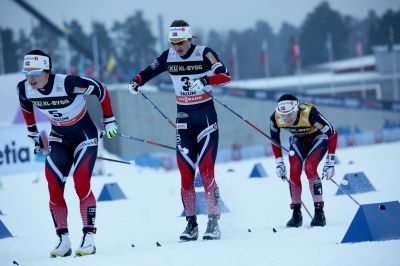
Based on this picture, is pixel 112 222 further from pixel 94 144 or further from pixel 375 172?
pixel 375 172

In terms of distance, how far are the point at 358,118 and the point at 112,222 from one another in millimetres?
43886

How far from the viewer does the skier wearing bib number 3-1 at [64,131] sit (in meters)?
9.35

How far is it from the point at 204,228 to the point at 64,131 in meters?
2.65

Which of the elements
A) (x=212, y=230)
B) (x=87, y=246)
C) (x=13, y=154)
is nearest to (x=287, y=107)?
(x=212, y=230)

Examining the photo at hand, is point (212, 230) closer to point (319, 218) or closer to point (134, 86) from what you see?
point (319, 218)

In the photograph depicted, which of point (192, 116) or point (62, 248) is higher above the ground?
point (192, 116)

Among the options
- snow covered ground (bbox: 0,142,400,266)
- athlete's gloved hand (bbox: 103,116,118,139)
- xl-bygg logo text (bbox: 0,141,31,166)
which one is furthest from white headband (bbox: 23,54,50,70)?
xl-bygg logo text (bbox: 0,141,31,166)

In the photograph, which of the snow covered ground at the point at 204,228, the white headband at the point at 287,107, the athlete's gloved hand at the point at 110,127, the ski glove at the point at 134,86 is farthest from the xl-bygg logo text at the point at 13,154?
the athlete's gloved hand at the point at 110,127

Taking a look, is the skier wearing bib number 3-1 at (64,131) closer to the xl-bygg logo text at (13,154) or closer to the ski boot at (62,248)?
the ski boot at (62,248)

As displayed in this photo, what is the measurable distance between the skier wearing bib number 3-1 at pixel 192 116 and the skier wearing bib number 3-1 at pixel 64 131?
3.19 feet

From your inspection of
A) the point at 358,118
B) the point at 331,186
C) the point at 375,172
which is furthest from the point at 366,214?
the point at 358,118

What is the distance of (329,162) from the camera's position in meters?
11.3

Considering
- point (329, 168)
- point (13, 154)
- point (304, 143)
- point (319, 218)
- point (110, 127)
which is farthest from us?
point (13, 154)

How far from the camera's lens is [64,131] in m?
9.59
